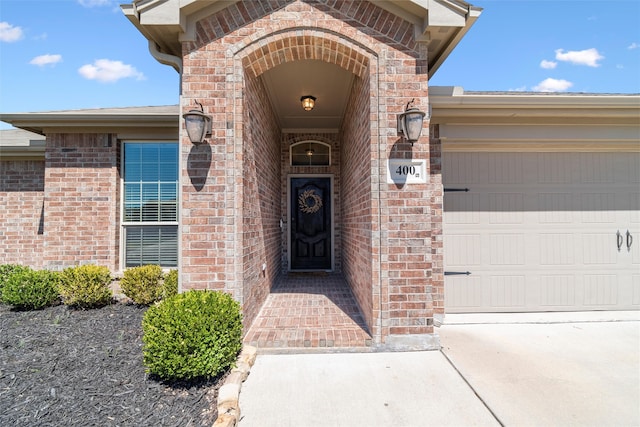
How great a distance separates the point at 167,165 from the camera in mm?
4594

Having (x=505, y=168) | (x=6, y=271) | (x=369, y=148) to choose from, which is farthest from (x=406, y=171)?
(x=6, y=271)

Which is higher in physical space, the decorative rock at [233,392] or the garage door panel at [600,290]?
the garage door panel at [600,290]

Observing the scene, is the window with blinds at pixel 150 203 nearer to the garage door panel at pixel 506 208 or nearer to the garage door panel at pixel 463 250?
the garage door panel at pixel 463 250

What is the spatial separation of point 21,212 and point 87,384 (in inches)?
183

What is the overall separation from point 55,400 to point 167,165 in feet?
11.1

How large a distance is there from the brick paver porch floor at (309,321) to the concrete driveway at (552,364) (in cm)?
103

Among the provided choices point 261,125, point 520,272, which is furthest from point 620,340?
point 261,125

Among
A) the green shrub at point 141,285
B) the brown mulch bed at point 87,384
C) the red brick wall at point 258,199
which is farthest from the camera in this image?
the green shrub at point 141,285

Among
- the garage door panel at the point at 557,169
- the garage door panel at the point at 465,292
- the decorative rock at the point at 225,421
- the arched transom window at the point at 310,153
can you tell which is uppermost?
the arched transom window at the point at 310,153

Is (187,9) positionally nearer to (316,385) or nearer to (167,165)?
(167,165)

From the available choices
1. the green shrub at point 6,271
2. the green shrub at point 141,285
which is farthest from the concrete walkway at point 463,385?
the green shrub at point 6,271

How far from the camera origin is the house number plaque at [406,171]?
9.57 ft

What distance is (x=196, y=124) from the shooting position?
2.72m

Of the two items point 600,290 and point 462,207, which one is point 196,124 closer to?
point 462,207
